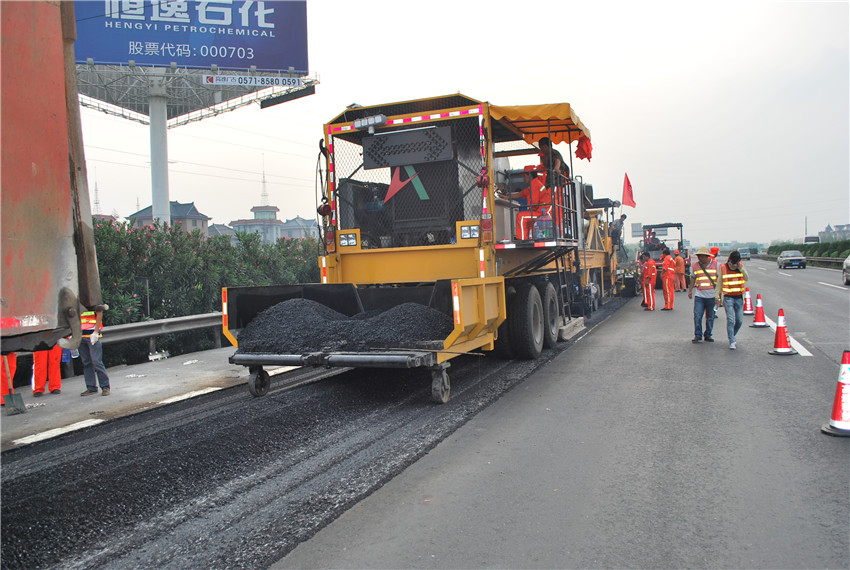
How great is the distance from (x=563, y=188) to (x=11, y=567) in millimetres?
8540

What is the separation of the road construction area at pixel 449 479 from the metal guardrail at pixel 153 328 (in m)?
1.65

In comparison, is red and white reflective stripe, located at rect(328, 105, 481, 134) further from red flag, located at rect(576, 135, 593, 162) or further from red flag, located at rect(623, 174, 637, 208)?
red flag, located at rect(623, 174, 637, 208)

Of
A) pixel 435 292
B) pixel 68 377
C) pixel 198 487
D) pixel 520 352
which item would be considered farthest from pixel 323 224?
pixel 198 487

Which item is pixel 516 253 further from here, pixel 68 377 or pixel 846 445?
pixel 68 377

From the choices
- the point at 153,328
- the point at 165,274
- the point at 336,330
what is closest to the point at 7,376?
the point at 153,328

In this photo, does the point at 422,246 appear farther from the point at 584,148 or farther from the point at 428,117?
the point at 584,148

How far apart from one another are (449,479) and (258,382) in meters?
3.38

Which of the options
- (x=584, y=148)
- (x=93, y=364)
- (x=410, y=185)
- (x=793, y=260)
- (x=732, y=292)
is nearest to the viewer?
(x=93, y=364)

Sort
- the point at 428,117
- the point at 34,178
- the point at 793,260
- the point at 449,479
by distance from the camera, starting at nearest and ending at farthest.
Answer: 1. the point at 34,178
2. the point at 449,479
3. the point at 428,117
4. the point at 793,260

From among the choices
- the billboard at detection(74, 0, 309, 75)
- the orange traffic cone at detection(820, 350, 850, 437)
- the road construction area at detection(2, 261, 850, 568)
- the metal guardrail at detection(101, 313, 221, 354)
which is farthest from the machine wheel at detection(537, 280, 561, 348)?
the billboard at detection(74, 0, 309, 75)

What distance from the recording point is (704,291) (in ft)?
Result: 34.6

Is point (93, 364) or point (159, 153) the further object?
point (159, 153)

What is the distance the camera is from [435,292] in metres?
6.91

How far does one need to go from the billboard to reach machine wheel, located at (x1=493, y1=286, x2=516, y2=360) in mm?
22129
